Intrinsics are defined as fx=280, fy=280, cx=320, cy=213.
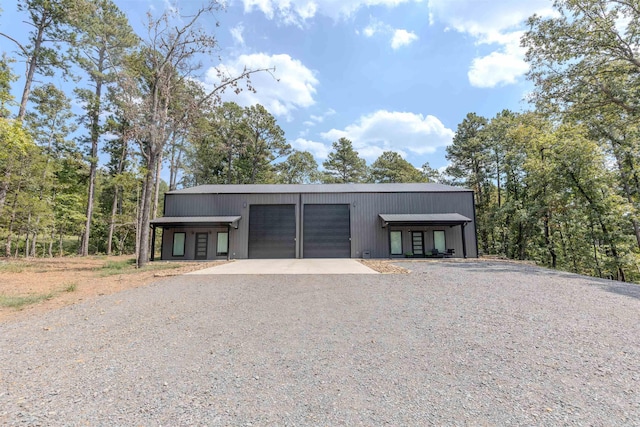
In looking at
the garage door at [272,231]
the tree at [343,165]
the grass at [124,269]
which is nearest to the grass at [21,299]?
the grass at [124,269]

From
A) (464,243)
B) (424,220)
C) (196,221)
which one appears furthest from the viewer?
(464,243)

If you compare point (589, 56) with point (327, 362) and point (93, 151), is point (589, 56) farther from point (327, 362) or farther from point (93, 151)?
point (93, 151)

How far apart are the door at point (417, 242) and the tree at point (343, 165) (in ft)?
58.9

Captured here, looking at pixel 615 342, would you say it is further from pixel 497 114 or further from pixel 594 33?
pixel 497 114

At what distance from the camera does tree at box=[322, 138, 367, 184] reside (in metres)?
32.6

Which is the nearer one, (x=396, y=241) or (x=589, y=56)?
(x=589, y=56)

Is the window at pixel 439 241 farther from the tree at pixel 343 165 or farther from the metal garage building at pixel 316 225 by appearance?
the tree at pixel 343 165

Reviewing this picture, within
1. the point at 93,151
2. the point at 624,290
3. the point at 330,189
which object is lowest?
the point at 624,290

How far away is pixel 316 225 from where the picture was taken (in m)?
15.6

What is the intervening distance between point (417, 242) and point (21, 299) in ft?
48.9

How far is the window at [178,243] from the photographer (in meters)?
15.3

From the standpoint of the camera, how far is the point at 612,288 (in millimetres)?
6152

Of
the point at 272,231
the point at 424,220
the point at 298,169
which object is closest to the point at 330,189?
the point at 272,231

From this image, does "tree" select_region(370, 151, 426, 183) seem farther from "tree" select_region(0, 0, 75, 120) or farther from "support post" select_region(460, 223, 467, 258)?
"tree" select_region(0, 0, 75, 120)
